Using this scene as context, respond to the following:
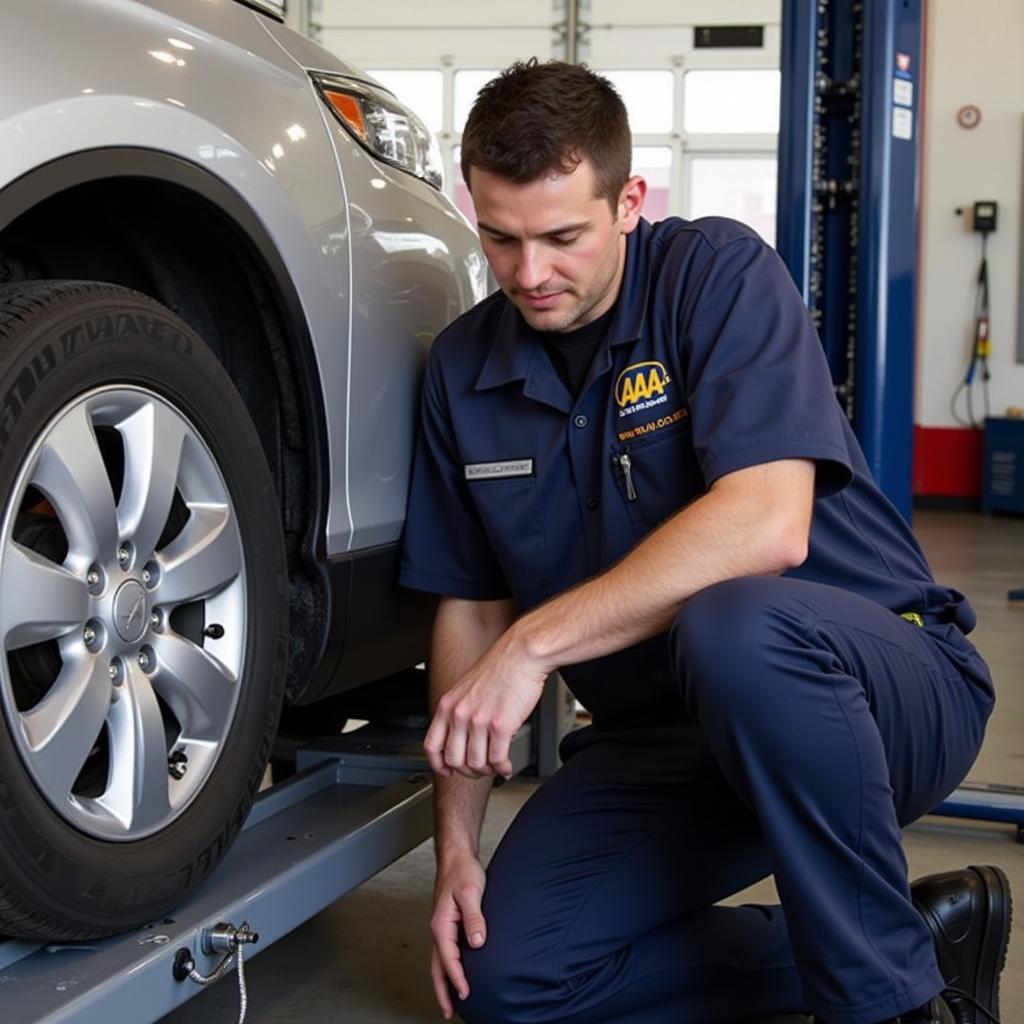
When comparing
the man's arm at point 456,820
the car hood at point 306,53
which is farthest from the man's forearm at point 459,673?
the car hood at point 306,53

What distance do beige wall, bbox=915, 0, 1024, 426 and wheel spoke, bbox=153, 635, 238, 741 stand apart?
8.78 metres

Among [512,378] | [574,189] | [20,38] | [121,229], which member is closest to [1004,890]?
[512,378]

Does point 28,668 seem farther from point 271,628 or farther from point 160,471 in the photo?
point 271,628

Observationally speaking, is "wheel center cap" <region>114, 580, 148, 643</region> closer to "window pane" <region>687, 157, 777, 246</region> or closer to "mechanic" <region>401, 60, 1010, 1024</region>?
"mechanic" <region>401, 60, 1010, 1024</region>

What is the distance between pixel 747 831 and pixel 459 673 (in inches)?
16.6

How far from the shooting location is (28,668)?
1.42 meters

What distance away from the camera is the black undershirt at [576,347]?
1.90 m

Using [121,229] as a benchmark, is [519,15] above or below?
above

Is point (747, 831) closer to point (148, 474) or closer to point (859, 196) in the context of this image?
point (148, 474)

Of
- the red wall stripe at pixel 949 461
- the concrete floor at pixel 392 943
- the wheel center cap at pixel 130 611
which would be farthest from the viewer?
the red wall stripe at pixel 949 461

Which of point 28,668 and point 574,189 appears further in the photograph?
point 574,189

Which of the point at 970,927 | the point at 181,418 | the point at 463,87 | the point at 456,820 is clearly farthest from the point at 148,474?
the point at 463,87

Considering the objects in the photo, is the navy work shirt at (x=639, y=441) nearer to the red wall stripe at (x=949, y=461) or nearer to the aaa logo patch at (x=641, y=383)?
the aaa logo patch at (x=641, y=383)

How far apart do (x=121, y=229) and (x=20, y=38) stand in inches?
16.7
